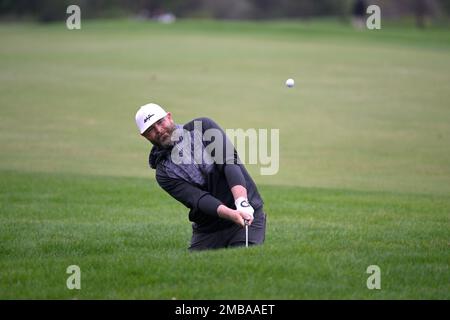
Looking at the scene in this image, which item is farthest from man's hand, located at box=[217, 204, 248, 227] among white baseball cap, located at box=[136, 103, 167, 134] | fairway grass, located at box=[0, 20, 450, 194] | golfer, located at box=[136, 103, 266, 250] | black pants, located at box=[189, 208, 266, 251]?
fairway grass, located at box=[0, 20, 450, 194]

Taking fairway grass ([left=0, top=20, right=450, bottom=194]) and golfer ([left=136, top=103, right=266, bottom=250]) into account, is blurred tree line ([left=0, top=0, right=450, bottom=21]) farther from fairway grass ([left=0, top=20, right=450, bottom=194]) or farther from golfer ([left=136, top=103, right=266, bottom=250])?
golfer ([left=136, top=103, right=266, bottom=250])

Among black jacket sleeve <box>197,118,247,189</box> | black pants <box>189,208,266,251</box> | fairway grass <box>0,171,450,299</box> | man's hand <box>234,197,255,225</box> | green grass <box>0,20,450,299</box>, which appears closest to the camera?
fairway grass <box>0,171,450,299</box>

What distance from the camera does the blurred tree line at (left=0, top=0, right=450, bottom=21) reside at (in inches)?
3716

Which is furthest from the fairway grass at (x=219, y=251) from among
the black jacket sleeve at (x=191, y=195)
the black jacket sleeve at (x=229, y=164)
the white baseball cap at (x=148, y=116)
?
the white baseball cap at (x=148, y=116)

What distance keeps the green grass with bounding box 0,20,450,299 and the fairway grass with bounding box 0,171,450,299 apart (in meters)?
0.03

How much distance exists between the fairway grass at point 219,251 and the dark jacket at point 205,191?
1.51 ft

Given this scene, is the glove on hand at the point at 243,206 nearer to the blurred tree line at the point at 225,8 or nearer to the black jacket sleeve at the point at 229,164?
the black jacket sleeve at the point at 229,164

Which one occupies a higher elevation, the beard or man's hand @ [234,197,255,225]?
the beard

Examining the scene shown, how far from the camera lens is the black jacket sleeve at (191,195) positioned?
884cm

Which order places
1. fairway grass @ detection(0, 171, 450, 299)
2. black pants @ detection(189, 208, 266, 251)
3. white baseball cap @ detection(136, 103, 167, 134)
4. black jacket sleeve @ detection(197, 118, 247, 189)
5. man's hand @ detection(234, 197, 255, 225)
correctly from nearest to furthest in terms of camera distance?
fairway grass @ detection(0, 171, 450, 299) → man's hand @ detection(234, 197, 255, 225) → white baseball cap @ detection(136, 103, 167, 134) → black jacket sleeve @ detection(197, 118, 247, 189) → black pants @ detection(189, 208, 266, 251)

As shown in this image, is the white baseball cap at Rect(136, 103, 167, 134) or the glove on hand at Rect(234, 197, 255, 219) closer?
the glove on hand at Rect(234, 197, 255, 219)

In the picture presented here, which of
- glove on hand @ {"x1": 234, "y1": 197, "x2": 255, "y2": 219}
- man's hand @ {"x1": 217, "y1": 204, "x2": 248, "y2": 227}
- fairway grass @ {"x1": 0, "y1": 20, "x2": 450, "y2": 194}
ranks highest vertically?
glove on hand @ {"x1": 234, "y1": 197, "x2": 255, "y2": 219}

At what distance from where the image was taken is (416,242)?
31.3ft
